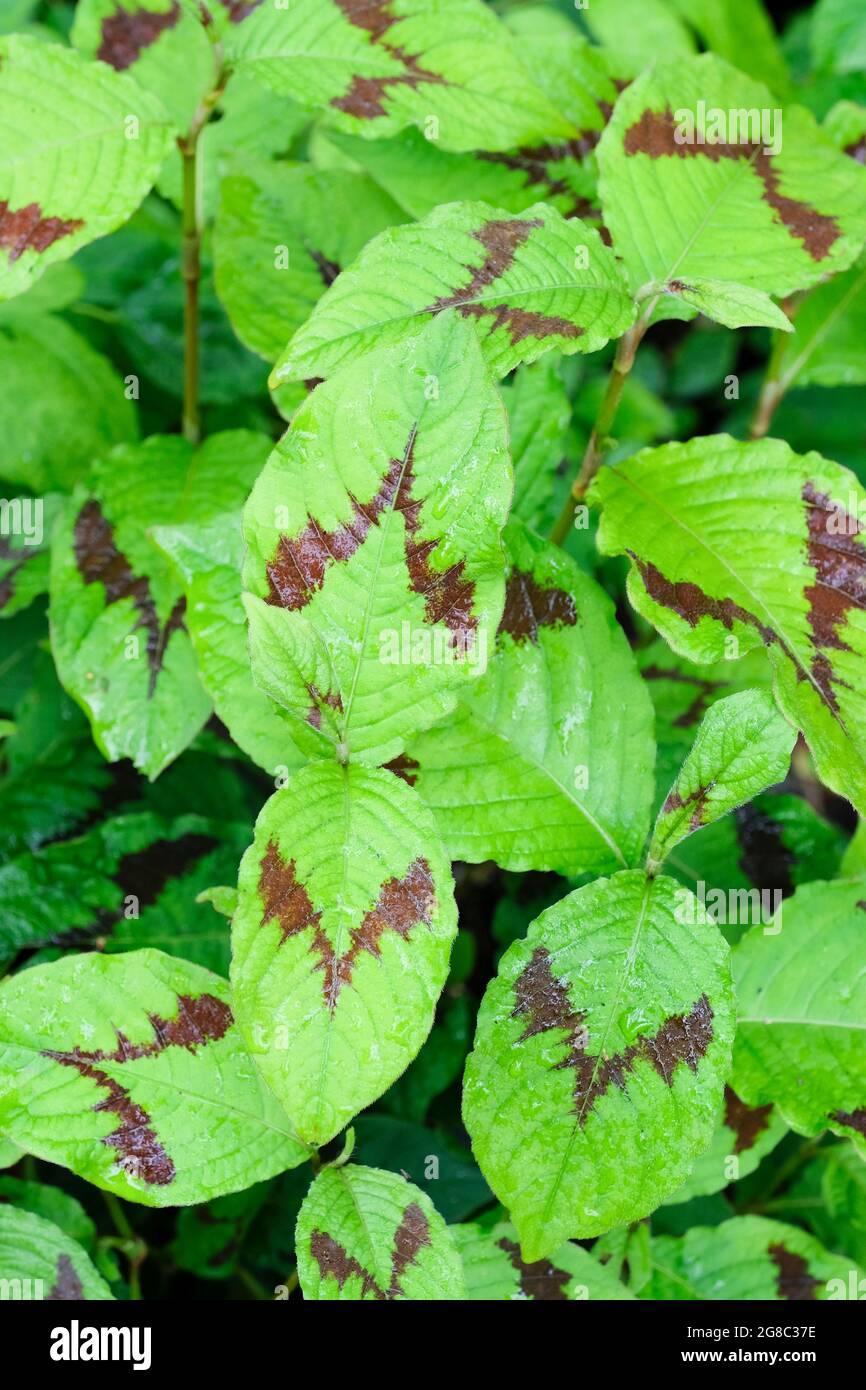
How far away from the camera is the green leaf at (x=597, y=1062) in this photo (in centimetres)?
142

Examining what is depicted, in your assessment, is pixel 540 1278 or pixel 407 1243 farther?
pixel 540 1278

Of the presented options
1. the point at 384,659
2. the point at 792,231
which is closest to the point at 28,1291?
the point at 384,659

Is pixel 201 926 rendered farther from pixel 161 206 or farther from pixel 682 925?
pixel 161 206

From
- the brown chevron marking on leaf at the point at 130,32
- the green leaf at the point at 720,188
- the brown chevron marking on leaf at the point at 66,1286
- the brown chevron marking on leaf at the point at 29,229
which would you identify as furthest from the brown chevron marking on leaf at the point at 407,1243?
the brown chevron marking on leaf at the point at 130,32

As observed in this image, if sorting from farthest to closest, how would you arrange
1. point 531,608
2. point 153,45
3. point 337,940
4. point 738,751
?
point 153,45
point 531,608
point 738,751
point 337,940

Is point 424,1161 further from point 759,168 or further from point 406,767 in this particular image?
point 759,168

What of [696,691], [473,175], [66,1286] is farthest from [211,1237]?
[473,175]

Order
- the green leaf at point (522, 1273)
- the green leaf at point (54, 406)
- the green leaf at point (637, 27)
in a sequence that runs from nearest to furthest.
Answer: the green leaf at point (522, 1273), the green leaf at point (54, 406), the green leaf at point (637, 27)

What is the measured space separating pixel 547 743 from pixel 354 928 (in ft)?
1.38

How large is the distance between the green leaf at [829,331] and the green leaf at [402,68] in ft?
2.23

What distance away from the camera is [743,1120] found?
6.16ft

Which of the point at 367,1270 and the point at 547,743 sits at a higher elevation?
the point at 547,743

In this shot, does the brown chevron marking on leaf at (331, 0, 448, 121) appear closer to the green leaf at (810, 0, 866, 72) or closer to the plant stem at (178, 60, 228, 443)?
the plant stem at (178, 60, 228, 443)

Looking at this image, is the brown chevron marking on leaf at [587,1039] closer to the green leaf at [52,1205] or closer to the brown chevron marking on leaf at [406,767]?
the brown chevron marking on leaf at [406,767]
